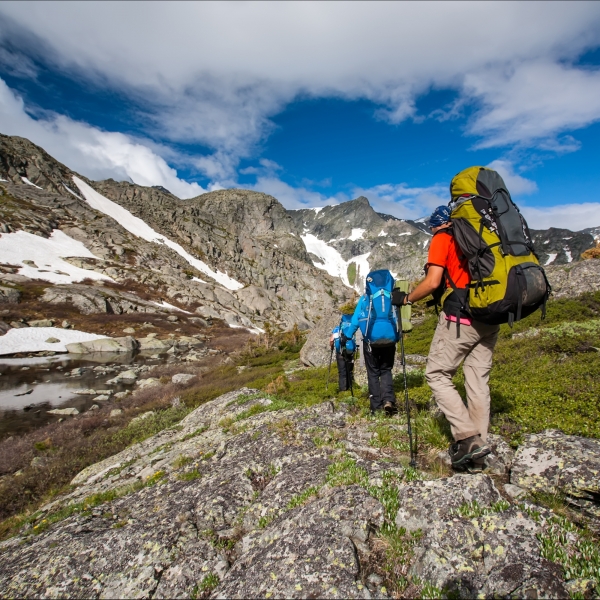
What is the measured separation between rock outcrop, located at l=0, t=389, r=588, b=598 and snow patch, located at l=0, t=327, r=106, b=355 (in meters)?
46.5

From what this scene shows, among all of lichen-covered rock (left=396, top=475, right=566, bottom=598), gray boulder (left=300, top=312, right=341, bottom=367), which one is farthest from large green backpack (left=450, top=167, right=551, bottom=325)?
gray boulder (left=300, top=312, right=341, bottom=367)

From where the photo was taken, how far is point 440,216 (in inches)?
213

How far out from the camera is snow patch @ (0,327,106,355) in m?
43.7

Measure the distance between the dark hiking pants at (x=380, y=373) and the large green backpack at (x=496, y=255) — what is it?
3.77 meters

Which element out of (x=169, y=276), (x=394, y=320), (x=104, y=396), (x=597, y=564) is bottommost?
(x=104, y=396)

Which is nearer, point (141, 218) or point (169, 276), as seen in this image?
point (169, 276)

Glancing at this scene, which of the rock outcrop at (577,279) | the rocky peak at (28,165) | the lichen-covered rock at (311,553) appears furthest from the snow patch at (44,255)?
the lichen-covered rock at (311,553)

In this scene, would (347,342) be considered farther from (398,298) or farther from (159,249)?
(159,249)

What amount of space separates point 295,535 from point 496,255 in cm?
438

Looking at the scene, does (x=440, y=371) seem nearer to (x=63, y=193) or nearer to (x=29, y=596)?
(x=29, y=596)

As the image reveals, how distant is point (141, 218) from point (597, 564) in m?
167

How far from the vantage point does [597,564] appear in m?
3.21

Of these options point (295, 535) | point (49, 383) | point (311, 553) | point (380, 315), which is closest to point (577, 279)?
point (380, 315)

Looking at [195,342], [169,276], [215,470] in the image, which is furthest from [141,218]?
[215,470]
